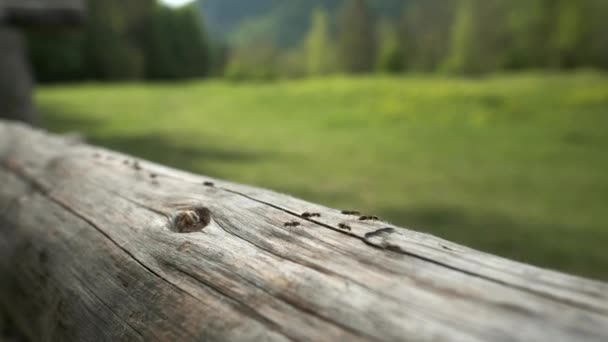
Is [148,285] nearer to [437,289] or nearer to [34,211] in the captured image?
[437,289]

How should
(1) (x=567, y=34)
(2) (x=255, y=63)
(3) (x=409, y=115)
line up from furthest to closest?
(2) (x=255, y=63)
(1) (x=567, y=34)
(3) (x=409, y=115)

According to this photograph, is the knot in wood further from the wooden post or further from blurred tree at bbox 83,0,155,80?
blurred tree at bbox 83,0,155,80

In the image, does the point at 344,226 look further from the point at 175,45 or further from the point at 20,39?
the point at 175,45

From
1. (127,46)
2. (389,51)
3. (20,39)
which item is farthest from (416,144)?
(127,46)

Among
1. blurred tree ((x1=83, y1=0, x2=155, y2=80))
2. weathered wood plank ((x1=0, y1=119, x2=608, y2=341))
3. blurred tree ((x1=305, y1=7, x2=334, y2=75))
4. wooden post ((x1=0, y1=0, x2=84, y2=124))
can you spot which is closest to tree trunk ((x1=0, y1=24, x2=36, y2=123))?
wooden post ((x1=0, y1=0, x2=84, y2=124))

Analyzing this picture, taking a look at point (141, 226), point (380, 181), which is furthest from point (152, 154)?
point (141, 226)
